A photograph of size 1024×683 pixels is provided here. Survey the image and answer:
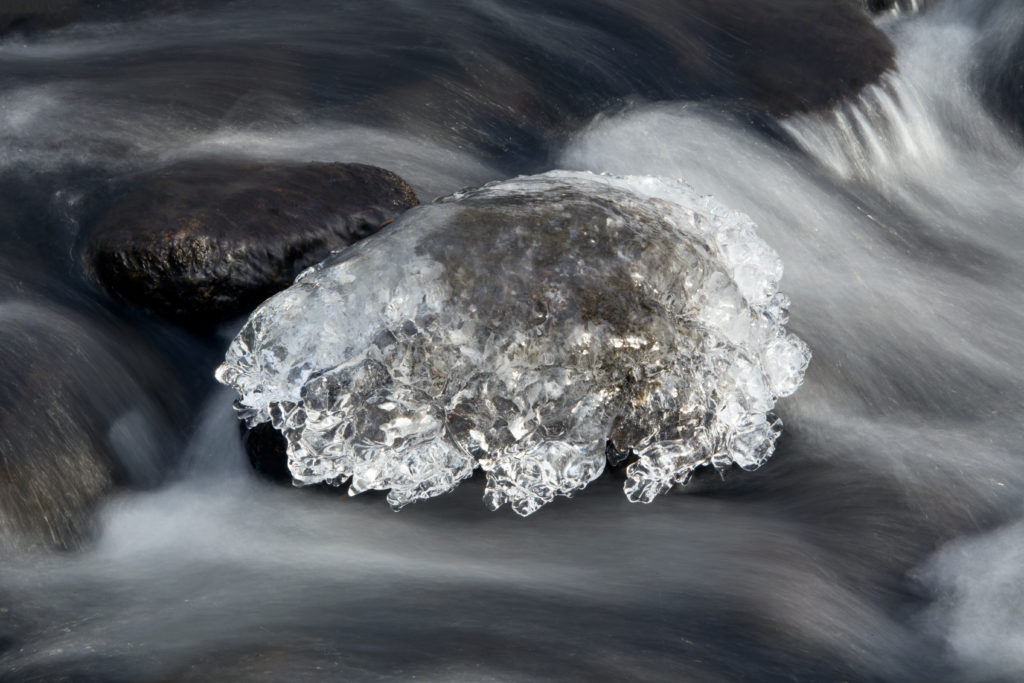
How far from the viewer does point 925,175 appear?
5.20 metres

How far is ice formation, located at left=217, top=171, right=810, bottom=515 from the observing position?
3234mm

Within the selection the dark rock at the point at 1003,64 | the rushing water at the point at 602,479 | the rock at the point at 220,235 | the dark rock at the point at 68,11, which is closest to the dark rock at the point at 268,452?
the rushing water at the point at 602,479

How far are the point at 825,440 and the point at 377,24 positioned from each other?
309cm

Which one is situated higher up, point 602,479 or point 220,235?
point 220,235

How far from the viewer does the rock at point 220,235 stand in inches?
142

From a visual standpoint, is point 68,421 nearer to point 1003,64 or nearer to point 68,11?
point 68,11

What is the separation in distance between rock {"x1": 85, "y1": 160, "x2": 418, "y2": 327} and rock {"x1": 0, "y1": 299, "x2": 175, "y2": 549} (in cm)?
24

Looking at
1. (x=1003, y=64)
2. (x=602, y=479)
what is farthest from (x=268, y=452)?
(x=1003, y=64)

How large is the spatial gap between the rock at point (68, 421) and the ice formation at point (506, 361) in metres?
0.39

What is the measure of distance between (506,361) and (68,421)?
1384mm

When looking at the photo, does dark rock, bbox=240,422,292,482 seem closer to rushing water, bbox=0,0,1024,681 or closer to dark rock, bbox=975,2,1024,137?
rushing water, bbox=0,0,1024,681

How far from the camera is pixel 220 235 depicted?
3.62m

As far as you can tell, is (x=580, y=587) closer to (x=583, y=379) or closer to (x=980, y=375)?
(x=583, y=379)

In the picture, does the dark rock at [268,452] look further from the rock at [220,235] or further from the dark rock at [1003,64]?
the dark rock at [1003,64]
